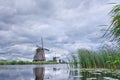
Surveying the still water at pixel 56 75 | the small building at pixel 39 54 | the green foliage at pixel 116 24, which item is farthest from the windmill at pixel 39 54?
the green foliage at pixel 116 24

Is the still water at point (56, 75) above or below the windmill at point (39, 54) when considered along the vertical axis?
below

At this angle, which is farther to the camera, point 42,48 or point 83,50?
point 42,48

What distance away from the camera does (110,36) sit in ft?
11.0

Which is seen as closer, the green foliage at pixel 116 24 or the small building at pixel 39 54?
the green foliage at pixel 116 24

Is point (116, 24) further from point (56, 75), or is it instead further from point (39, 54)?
point (39, 54)

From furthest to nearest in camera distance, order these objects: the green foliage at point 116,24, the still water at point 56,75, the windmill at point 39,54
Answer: the windmill at point 39,54 → the still water at point 56,75 → the green foliage at point 116,24

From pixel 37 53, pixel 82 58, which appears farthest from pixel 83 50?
pixel 37 53

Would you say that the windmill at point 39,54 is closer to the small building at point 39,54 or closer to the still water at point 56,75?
the small building at point 39,54

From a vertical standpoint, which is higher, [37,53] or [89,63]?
[37,53]

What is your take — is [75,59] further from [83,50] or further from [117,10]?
[117,10]

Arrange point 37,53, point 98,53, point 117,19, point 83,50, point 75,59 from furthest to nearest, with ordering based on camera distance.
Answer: point 37,53 < point 75,59 < point 83,50 < point 98,53 < point 117,19

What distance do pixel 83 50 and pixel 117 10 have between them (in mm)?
17852

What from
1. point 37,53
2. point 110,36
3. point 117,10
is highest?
point 37,53

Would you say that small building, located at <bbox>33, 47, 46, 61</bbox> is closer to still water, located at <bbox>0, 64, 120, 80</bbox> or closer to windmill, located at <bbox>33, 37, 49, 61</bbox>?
windmill, located at <bbox>33, 37, 49, 61</bbox>
